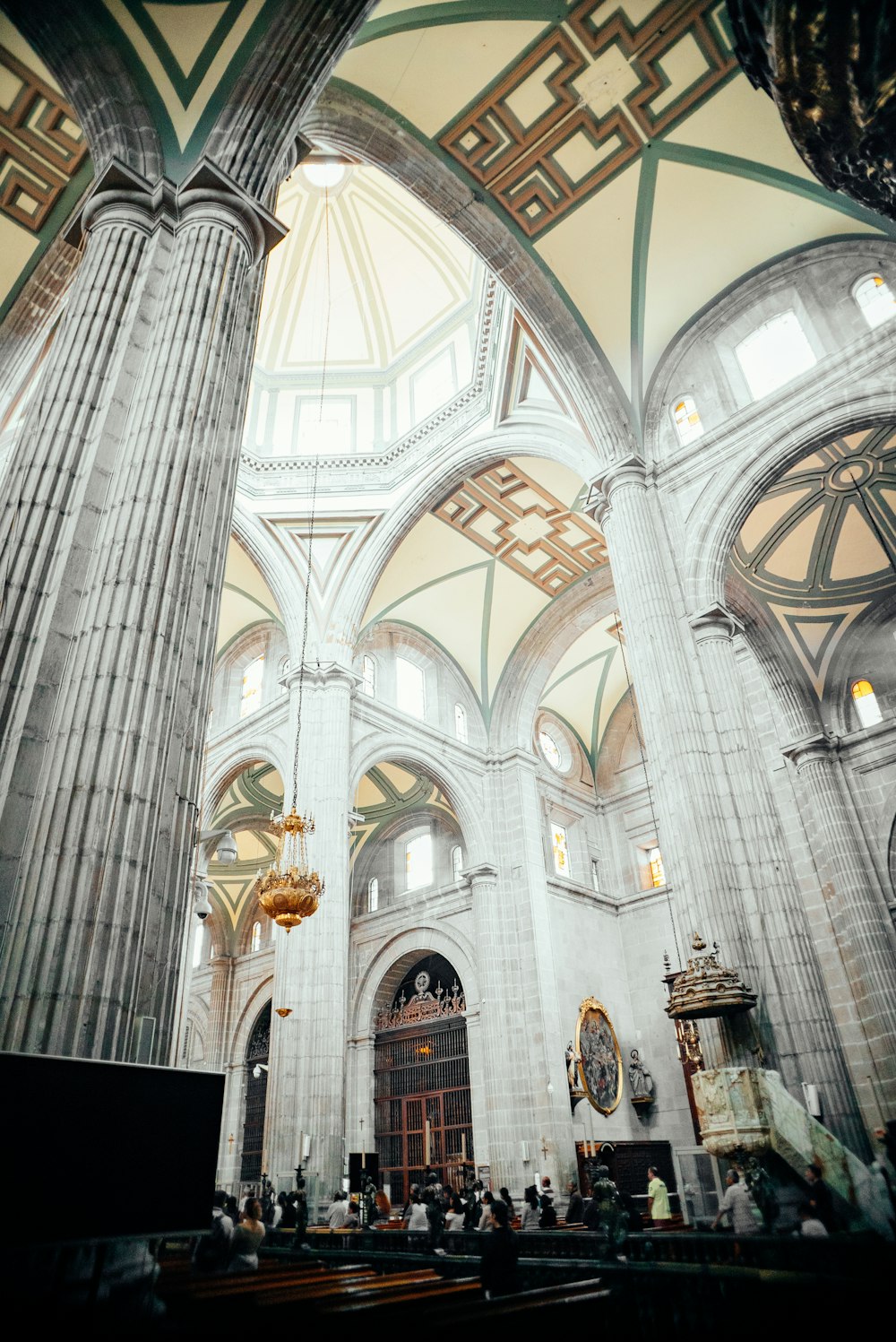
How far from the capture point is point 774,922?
8305mm

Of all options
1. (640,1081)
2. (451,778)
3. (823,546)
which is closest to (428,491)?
(451,778)

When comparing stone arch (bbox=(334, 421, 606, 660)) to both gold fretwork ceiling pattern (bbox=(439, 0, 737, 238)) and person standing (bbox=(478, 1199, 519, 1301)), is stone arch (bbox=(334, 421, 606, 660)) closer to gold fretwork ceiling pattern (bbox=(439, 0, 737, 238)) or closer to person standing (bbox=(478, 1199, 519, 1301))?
gold fretwork ceiling pattern (bbox=(439, 0, 737, 238))

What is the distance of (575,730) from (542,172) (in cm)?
Answer: 1367

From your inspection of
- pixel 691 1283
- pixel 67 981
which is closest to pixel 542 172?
pixel 67 981

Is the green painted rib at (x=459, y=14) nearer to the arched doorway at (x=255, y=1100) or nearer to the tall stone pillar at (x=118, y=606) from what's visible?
the tall stone pillar at (x=118, y=606)

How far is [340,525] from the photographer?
1755 centimetres

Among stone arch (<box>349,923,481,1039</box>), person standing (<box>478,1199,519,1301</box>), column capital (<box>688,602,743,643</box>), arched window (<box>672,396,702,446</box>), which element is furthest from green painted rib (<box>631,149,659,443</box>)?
stone arch (<box>349,923,481,1039</box>)

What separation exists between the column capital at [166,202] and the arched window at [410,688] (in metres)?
12.5

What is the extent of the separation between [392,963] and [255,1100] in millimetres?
5959

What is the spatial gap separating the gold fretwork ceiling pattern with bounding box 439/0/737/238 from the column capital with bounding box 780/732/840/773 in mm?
10980

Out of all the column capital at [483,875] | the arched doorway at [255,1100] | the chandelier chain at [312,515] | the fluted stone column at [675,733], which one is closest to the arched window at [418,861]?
the column capital at [483,875]

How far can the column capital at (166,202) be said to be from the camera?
23.2 feet

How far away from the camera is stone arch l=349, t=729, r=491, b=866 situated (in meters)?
17.4

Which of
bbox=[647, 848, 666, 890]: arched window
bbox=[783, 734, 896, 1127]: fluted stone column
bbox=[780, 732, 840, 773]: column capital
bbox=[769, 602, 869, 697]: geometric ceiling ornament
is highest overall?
Answer: bbox=[769, 602, 869, 697]: geometric ceiling ornament
